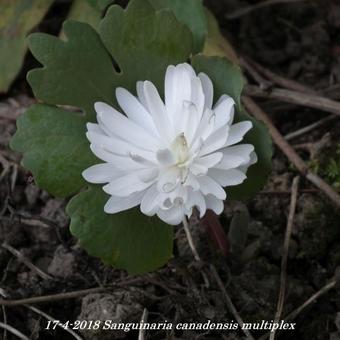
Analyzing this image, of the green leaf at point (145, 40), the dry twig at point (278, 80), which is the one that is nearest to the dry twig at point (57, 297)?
the green leaf at point (145, 40)

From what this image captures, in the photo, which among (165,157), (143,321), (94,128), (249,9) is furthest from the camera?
(249,9)

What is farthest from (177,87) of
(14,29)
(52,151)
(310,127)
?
(14,29)

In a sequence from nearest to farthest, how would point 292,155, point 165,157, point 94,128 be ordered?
1. point 165,157
2. point 94,128
3. point 292,155

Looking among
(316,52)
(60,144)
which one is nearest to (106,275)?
(60,144)

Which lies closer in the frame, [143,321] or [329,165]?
[143,321]

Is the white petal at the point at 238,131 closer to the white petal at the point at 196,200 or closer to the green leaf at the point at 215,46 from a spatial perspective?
the white petal at the point at 196,200

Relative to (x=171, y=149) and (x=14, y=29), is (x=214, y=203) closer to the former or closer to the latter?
(x=171, y=149)

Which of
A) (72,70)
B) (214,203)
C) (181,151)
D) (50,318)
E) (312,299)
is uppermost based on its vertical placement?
(72,70)

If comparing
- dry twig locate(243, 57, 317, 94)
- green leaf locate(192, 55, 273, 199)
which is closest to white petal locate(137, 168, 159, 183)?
green leaf locate(192, 55, 273, 199)
